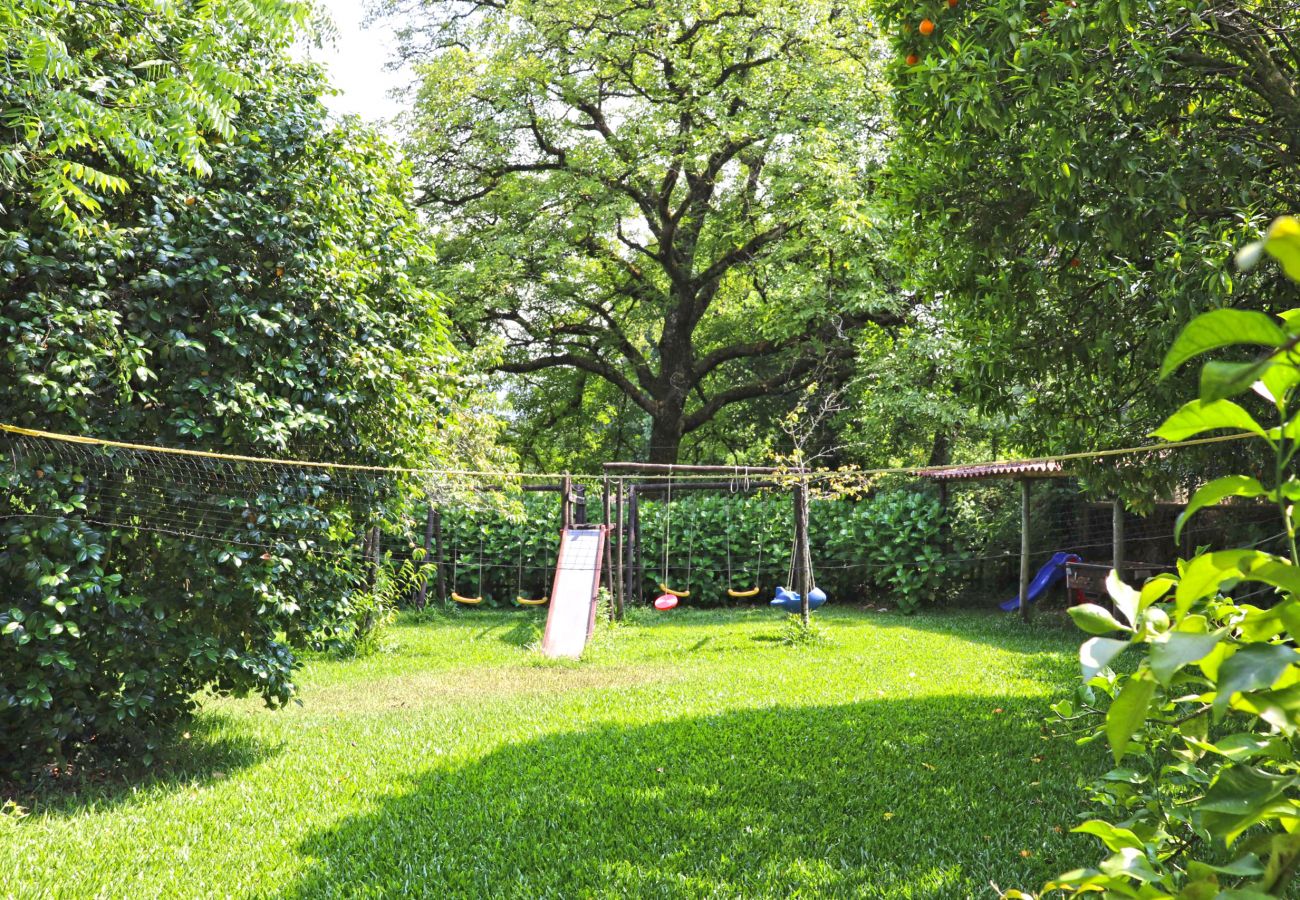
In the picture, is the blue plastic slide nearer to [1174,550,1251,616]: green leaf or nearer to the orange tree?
the orange tree

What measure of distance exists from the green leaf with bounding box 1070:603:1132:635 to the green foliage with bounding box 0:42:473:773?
4.15 m

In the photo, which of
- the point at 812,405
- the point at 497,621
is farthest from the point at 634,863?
the point at 812,405

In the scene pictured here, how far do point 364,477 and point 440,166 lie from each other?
13.3 meters

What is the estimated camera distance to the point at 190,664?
206 inches

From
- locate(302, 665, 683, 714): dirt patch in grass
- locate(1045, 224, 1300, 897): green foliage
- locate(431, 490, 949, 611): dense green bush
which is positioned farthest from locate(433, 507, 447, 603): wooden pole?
locate(1045, 224, 1300, 897): green foliage

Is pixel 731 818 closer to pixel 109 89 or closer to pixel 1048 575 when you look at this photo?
pixel 109 89

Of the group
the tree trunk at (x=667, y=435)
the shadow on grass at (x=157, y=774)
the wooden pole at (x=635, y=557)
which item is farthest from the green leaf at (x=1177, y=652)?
the tree trunk at (x=667, y=435)

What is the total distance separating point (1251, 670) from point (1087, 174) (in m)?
4.56

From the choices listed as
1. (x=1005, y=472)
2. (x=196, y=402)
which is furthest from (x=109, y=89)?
(x=1005, y=472)

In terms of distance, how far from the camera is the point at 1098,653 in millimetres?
740

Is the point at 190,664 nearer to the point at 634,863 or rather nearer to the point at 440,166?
the point at 634,863

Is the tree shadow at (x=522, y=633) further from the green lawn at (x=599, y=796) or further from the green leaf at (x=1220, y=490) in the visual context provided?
the green leaf at (x=1220, y=490)

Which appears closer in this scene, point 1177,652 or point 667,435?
point 1177,652

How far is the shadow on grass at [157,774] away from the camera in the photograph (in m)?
4.83
